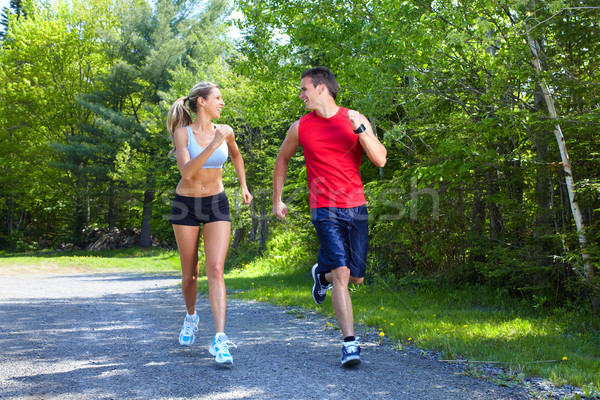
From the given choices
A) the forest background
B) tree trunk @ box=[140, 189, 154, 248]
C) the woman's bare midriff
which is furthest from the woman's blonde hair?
tree trunk @ box=[140, 189, 154, 248]

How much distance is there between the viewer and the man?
4.07 m

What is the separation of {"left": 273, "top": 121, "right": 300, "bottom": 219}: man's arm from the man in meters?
0.09

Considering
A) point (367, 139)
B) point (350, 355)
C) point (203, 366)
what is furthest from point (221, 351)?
point (367, 139)

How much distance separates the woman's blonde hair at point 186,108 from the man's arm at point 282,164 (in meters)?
0.82

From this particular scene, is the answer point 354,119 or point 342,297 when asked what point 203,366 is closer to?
point 342,297

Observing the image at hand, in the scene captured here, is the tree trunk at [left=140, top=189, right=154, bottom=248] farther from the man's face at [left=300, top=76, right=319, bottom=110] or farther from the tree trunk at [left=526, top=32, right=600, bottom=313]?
the man's face at [left=300, top=76, right=319, bottom=110]

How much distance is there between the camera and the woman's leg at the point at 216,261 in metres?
4.27

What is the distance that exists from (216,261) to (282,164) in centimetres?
98

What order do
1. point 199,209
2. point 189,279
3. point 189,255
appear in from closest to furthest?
point 199,209
point 189,255
point 189,279

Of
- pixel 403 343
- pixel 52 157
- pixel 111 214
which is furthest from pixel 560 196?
pixel 52 157

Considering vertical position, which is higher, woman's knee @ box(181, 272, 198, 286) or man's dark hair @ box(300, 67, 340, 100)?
man's dark hair @ box(300, 67, 340, 100)

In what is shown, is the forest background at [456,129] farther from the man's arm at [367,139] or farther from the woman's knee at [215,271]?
the woman's knee at [215,271]

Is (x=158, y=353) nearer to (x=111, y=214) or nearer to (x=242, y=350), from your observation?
(x=242, y=350)

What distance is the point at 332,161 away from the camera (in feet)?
13.4
